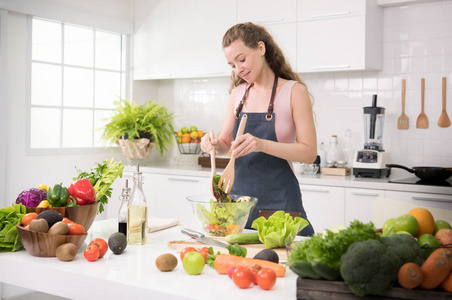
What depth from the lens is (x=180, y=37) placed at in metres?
4.62

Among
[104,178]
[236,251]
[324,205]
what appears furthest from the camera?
[324,205]

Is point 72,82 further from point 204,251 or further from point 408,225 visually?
point 408,225

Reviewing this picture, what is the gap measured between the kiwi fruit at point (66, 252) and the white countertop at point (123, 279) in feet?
0.06

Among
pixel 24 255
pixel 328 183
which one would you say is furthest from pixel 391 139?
pixel 24 255

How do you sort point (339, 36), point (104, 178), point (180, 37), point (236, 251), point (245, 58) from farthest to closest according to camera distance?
point (180, 37), point (339, 36), point (245, 58), point (104, 178), point (236, 251)

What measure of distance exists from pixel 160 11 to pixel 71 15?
84cm

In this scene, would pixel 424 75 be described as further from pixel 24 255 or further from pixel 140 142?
pixel 24 255

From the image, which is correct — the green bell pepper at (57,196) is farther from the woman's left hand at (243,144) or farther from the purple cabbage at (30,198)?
the woman's left hand at (243,144)

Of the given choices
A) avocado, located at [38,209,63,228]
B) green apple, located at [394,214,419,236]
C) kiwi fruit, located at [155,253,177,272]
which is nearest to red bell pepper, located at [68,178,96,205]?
avocado, located at [38,209,63,228]

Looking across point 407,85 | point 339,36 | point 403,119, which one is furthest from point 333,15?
point 403,119

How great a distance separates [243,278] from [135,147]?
10.7ft

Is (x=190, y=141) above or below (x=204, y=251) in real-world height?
above

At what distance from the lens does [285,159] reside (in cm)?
237

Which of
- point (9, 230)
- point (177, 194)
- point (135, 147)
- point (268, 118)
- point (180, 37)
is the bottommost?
point (177, 194)
